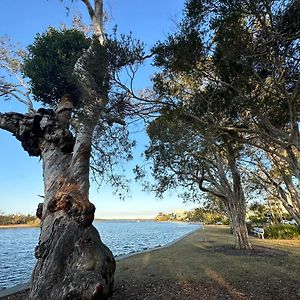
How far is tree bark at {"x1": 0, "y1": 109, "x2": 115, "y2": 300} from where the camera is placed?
440cm

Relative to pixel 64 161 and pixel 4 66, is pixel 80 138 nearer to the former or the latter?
pixel 64 161

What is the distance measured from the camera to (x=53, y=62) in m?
7.45

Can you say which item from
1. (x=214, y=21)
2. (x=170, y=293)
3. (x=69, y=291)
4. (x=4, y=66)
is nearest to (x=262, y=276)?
(x=170, y=293)

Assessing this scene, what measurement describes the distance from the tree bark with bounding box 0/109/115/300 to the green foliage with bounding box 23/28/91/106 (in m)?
1.33

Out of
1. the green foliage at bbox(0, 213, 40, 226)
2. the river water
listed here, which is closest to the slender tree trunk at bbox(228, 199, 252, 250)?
the river water

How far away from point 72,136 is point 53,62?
2.37 meters

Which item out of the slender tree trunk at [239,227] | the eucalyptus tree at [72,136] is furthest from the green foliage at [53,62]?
the slender tree trunk at [239,227]

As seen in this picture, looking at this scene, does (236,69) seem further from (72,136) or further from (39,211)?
(39,211)

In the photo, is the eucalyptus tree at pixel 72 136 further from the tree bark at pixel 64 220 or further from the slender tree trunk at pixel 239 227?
the slender tree trunk at pixel 239 227

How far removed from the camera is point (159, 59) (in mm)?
6383

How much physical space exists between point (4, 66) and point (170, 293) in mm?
9844

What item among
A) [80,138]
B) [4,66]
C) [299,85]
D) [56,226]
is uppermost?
[4,66]

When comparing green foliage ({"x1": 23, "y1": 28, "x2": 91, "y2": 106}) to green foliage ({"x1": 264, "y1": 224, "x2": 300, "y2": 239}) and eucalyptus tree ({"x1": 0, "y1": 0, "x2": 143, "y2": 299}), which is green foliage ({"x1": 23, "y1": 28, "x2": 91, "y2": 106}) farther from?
green foliage ({"x1": 264, "y1": 224, "x2": 300, "y2": 239})

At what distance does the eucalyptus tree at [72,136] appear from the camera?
4.56 meters
